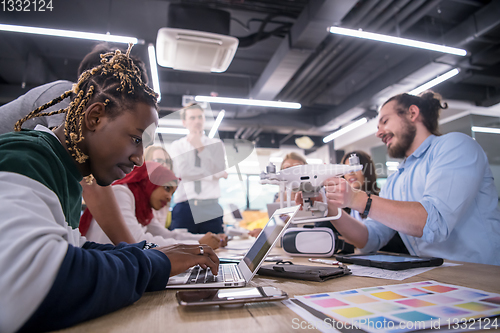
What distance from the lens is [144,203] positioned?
1.69 metres

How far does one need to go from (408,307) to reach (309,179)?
0.46 meters

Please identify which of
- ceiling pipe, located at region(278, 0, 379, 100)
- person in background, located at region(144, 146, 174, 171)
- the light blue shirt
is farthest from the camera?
ceiling pipe, located at region(278, 0, 379, 100)

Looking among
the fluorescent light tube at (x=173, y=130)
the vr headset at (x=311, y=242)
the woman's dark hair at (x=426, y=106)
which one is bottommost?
the vr headset at (x=311, y=242)

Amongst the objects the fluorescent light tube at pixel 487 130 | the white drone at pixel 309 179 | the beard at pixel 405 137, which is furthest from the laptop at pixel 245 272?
the fluorescent light tube at pixel 487 130

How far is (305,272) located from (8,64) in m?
6.24

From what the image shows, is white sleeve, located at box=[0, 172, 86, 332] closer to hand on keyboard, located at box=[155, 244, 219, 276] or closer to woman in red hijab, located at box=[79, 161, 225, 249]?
hand on keyboard, located at box=[155, 244, 219, 276]

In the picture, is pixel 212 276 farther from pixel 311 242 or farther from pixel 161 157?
pixel 161 157

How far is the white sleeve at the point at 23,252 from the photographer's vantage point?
14.0 inches

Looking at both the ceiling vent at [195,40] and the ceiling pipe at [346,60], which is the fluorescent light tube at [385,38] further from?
the ceiling vent at [195,40]

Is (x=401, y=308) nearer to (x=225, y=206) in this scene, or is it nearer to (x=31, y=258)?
(x=31, y=258)

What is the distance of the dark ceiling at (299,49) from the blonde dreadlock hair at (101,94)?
2815 mm

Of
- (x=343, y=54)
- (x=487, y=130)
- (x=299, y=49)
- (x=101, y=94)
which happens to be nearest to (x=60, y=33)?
(x=101, y=94)

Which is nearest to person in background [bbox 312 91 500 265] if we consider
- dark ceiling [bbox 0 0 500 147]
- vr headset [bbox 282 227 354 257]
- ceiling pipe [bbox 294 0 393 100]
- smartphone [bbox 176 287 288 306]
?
vr headset [bbox 282 227 354 257]

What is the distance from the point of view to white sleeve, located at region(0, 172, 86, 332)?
356 mm
